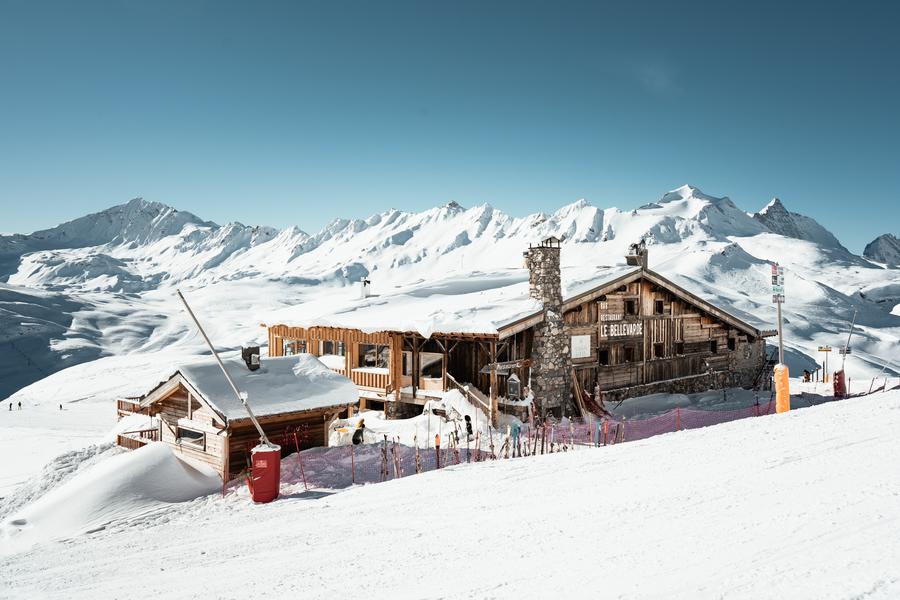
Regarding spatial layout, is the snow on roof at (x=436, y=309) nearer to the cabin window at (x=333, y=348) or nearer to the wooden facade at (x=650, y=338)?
the wooden facade at (x=650, y=338)

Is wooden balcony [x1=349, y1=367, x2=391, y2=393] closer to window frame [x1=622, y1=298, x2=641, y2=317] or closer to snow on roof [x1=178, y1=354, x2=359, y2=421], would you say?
snow on roof [x1=178, y1=354, x2=359, y2=421]

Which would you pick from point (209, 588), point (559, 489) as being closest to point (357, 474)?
point (559, 489)

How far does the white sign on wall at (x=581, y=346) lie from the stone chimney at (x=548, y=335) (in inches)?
48.1

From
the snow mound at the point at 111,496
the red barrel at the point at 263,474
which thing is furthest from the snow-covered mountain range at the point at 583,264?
the snow mound at the point at 111,496

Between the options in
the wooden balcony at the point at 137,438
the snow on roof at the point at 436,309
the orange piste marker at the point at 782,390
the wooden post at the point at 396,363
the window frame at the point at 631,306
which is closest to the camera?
the orange piste marker at the point at 782,390

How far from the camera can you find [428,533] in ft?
28.2

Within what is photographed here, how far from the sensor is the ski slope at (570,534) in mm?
5988

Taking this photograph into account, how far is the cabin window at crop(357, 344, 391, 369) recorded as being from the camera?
77.6 ft

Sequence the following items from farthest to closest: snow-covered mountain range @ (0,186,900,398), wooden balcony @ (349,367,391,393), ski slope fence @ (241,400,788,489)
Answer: snow-covered mountain range @ (0,186,900,398) < wooden balcony @ (349,367,391,393) < ski slope fence @ (241,400,788,489)

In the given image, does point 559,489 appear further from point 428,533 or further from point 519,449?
point 519,449

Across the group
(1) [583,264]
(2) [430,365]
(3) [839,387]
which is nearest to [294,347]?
(2) [430,365]

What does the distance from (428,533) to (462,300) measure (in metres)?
16.1

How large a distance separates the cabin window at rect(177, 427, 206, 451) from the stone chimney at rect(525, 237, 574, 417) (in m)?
9.72

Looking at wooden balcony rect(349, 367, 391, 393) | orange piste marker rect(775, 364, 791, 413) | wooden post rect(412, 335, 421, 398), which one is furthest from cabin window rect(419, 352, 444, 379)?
orange piste marker rect(775, 364, 791, 413)
